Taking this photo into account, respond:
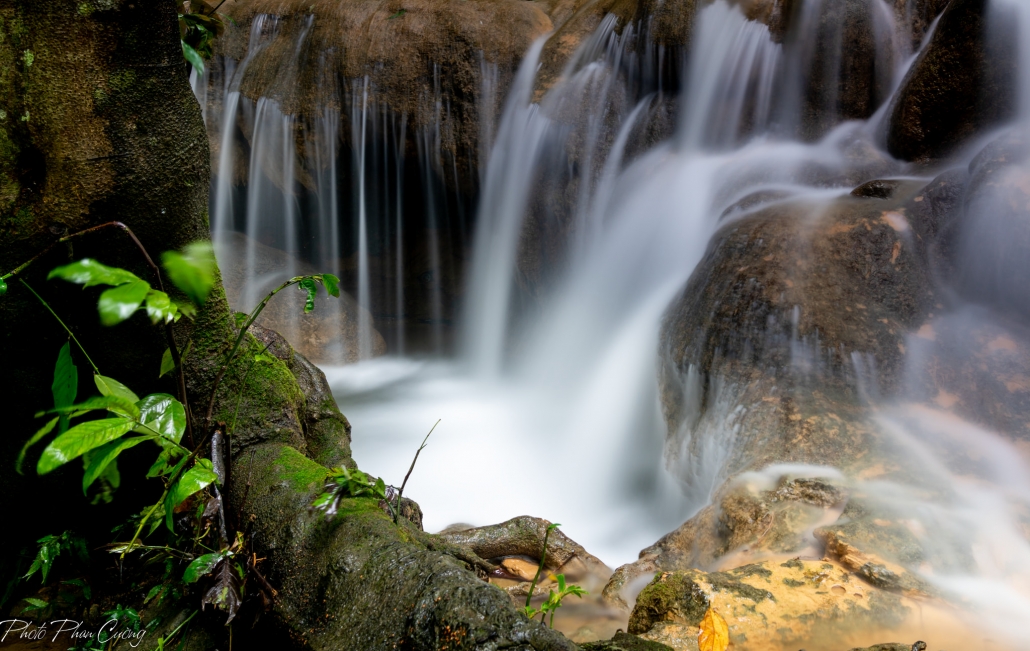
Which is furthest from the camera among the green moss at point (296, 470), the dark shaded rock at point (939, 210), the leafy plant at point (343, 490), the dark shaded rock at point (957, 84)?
the dark shaded rock at point (957, 84)

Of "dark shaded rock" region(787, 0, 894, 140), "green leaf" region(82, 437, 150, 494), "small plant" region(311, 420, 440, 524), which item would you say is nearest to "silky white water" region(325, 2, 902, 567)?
"dark shaded rock" region(787, 0, 894, 140)

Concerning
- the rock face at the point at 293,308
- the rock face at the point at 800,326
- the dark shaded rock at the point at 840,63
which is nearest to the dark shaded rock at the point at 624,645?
the rock face at the point at 800,326

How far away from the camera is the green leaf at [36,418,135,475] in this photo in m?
1.26

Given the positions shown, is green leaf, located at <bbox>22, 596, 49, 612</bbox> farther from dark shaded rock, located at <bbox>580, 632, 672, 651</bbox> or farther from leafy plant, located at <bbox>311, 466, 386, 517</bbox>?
dark shaded rock, located at <bbox>580, 632, 672, 651</bbox>

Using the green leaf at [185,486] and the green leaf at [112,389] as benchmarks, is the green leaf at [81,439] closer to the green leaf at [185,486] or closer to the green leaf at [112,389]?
the green leaf at [112,389]

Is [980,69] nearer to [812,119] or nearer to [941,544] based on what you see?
[812,119]

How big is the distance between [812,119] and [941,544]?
462 centimetres

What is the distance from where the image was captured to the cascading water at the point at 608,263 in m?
3.89

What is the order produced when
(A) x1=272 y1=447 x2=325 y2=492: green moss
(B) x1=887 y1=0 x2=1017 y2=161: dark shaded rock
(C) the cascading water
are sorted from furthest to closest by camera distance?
(B) x1=887 y1=0 x2=1017 y2=161: dark shaded rock → (C) the cascading water → (A) x1=272 y1=447 x2=325 y2=492: green moss

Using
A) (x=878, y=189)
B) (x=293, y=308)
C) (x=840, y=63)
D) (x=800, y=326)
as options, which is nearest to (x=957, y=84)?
(x=840, y=63)

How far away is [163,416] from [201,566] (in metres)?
0.45

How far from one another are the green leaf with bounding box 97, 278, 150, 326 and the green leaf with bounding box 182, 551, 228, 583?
0.84 meters

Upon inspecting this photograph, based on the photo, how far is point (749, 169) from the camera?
6113mm

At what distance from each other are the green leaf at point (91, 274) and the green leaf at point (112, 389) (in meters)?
0.31
